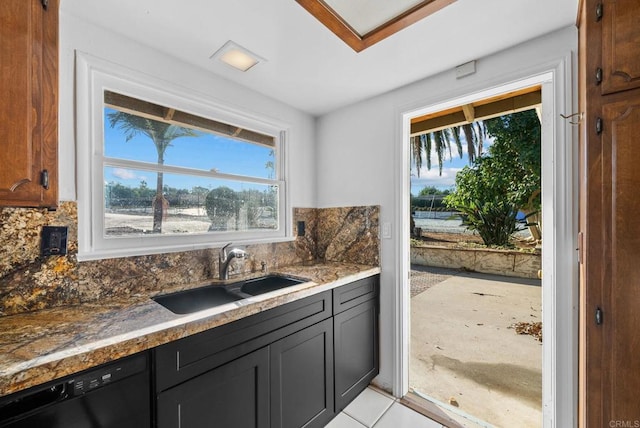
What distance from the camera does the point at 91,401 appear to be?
33.7 inches

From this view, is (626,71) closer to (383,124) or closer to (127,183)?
(383,124)

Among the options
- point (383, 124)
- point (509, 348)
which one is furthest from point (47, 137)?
point (509, 348)

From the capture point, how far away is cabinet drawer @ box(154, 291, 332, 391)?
102cm

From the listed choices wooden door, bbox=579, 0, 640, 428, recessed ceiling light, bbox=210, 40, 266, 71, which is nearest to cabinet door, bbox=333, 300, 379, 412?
wooden door, bbox=579, 0, 640, 428

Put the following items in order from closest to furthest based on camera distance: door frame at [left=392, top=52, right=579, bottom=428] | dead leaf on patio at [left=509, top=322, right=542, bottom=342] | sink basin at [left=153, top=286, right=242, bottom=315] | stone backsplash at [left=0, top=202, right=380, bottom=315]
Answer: stone backsplash at [left=0, top=202, right=380, bottom=315]
door frame at [left=392, top=52, right=579, bottom=428]
sink basin at [left=153, top=286, right=242, bottom=315]
dead leaf on patio at [left=509, top=322, right=542, bottom=342]

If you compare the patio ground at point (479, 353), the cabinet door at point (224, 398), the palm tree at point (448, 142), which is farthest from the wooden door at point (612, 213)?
the palm tree at point (448, 142)

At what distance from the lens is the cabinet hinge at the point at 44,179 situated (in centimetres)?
95

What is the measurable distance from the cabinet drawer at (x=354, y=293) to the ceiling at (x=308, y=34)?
145 centimetres

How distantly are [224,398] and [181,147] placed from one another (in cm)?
146

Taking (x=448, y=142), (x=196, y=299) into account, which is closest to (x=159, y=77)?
(x=196, y=299)

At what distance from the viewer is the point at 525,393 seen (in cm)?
199

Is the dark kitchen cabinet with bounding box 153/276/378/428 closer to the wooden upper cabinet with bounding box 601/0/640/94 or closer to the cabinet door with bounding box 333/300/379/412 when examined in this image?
the cabinet door with bounding box 333/300/379/412

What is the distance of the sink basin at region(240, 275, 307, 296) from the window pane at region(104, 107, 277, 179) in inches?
32.1

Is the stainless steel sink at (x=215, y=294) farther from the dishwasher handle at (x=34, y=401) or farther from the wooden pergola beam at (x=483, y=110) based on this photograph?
the wooden pergola beam at (x=483, y=110)
